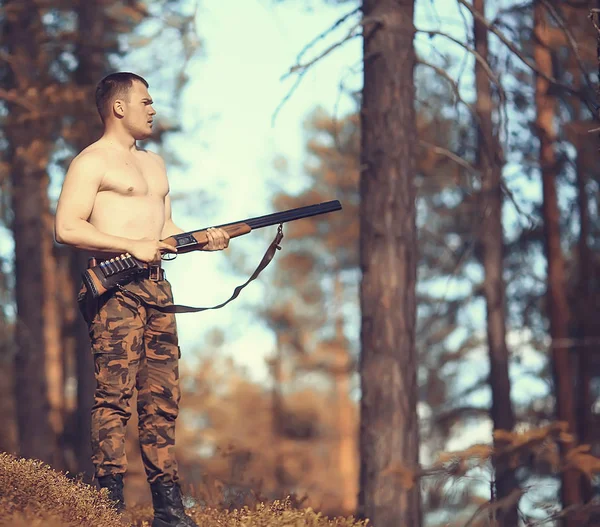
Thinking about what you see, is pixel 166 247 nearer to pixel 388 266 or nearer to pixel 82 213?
pixel 82 213

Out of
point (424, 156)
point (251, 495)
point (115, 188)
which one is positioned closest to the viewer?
point (115, 188)

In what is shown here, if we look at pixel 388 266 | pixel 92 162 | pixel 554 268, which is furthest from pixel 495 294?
pixel 92 162

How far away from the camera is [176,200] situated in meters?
18.0

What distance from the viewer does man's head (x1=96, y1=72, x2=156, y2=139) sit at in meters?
5.82

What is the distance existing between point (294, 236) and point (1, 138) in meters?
14.9

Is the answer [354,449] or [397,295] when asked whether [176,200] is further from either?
A: [354,449]

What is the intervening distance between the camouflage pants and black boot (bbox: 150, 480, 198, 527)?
59 mm

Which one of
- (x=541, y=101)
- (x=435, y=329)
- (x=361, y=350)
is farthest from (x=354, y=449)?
(x=361, y=350)

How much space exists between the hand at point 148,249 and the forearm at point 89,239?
45 millimetres

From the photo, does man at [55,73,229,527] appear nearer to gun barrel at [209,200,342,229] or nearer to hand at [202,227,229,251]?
hand at [202,227,229,251]

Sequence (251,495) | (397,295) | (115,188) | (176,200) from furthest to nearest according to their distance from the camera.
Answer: (176,200), (397,295), (251,495), (115,188)

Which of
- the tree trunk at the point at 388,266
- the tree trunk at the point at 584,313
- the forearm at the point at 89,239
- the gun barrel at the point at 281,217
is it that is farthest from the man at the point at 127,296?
the tree trunk at the point at 584,313

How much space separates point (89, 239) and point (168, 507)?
1.68 meters

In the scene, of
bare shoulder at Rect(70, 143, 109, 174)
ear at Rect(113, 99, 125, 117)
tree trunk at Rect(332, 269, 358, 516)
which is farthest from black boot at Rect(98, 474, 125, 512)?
tree trunk at Rect(332, 269, 358, 516)
